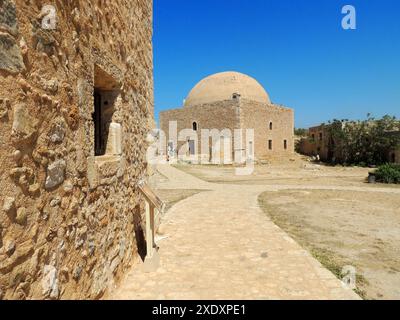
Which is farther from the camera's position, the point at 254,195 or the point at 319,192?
the point at 319,192

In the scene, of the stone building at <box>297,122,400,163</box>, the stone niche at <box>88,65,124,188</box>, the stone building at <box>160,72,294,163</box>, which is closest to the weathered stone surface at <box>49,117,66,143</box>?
the stone niche at <box>88,65,124,188</box>

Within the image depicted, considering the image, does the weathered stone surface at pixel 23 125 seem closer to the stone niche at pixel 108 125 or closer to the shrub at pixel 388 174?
the stone niche at pixel 108 125

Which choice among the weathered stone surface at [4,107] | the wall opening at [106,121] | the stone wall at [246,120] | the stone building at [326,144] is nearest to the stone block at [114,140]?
the wall opening at [106,121]

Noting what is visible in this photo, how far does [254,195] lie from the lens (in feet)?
33.6

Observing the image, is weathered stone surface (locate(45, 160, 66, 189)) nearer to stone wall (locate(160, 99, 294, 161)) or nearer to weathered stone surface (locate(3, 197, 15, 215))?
weathered stone surface (locate(3, 197, 15, 215))

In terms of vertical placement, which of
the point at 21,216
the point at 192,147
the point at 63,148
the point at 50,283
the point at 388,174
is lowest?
the point at 388,174

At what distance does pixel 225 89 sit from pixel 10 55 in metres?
29.8

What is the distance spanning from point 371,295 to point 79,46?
392 cm

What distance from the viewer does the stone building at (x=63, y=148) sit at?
61.2 inches

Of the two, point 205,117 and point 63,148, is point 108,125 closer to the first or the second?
point 63,148

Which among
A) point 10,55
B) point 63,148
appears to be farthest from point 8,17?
point 63,148

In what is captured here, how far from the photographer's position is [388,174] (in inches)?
572

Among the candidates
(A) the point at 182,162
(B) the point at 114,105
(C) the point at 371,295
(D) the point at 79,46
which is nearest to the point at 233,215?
(C) the point at 371,295

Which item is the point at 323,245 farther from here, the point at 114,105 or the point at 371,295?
the point at 114,105
